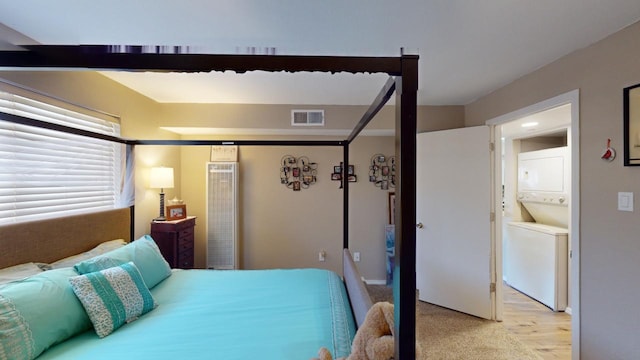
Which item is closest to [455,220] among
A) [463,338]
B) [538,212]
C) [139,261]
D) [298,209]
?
[463,338]

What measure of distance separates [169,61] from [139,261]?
1745 millimetres

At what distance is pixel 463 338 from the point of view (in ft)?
8.29

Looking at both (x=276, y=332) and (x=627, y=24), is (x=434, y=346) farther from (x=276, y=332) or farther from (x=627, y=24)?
(x=627, y=24)

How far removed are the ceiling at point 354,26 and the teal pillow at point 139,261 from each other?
4.64 ft

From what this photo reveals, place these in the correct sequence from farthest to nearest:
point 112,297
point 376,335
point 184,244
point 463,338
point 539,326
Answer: point 184,244 → point 539,326 → point 463,338 → point 112,297 → point 376,335

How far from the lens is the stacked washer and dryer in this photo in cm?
307

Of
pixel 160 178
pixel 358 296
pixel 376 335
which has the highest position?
pixel 160 178

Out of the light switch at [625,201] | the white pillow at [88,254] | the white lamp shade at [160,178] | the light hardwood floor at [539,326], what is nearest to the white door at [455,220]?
the light hardwood floor at [539,326]

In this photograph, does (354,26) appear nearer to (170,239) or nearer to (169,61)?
(169,61)

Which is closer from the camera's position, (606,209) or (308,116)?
(606,209)

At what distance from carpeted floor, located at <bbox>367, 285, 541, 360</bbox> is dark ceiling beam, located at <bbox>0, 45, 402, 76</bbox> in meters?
2.20

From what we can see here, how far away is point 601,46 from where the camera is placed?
5.83 feet

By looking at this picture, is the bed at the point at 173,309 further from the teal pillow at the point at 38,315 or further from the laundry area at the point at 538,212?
the laundry area at the point at 538,212

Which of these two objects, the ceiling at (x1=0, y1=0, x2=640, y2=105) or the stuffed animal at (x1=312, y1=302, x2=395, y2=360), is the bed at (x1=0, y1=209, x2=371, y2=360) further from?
the ceiling at (x1=0, y1=0, x2=640, y2=105)
